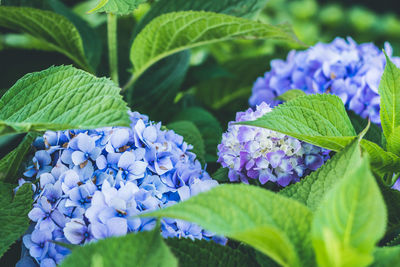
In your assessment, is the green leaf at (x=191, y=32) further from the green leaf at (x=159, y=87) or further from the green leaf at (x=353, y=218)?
the green leaf at (x=353, y=218)

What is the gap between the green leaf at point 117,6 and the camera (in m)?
0.76

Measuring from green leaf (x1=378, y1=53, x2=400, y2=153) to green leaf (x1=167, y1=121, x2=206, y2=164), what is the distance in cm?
35

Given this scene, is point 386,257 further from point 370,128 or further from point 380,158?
point 370,128

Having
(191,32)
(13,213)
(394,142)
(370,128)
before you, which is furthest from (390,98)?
(13,213)

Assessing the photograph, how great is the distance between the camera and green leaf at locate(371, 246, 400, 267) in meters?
0.52

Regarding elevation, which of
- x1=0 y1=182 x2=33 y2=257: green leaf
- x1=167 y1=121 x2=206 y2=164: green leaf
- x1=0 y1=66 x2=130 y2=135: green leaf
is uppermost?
x1=0 y1=66 x2=130 y2=135: green leaf

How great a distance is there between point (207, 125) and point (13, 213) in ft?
1.91

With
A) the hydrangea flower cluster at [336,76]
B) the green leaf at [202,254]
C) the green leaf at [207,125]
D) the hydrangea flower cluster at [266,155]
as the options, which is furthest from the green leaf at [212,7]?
the green leaf at [202,254]

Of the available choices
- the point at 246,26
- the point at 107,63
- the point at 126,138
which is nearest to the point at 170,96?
the point at 107,63

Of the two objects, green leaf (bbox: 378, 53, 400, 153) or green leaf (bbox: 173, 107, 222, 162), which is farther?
green leaf (bbox: 173, 107, 222, 162)

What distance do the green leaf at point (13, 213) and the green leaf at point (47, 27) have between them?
0.39 m

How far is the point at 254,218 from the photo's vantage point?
53 centimetres

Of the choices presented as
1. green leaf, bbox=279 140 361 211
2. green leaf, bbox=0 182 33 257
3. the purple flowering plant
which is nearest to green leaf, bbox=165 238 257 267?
the purple flowering plant

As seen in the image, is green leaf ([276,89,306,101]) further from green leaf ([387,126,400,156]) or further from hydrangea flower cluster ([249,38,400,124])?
green leaf ([387,126,400,156])
